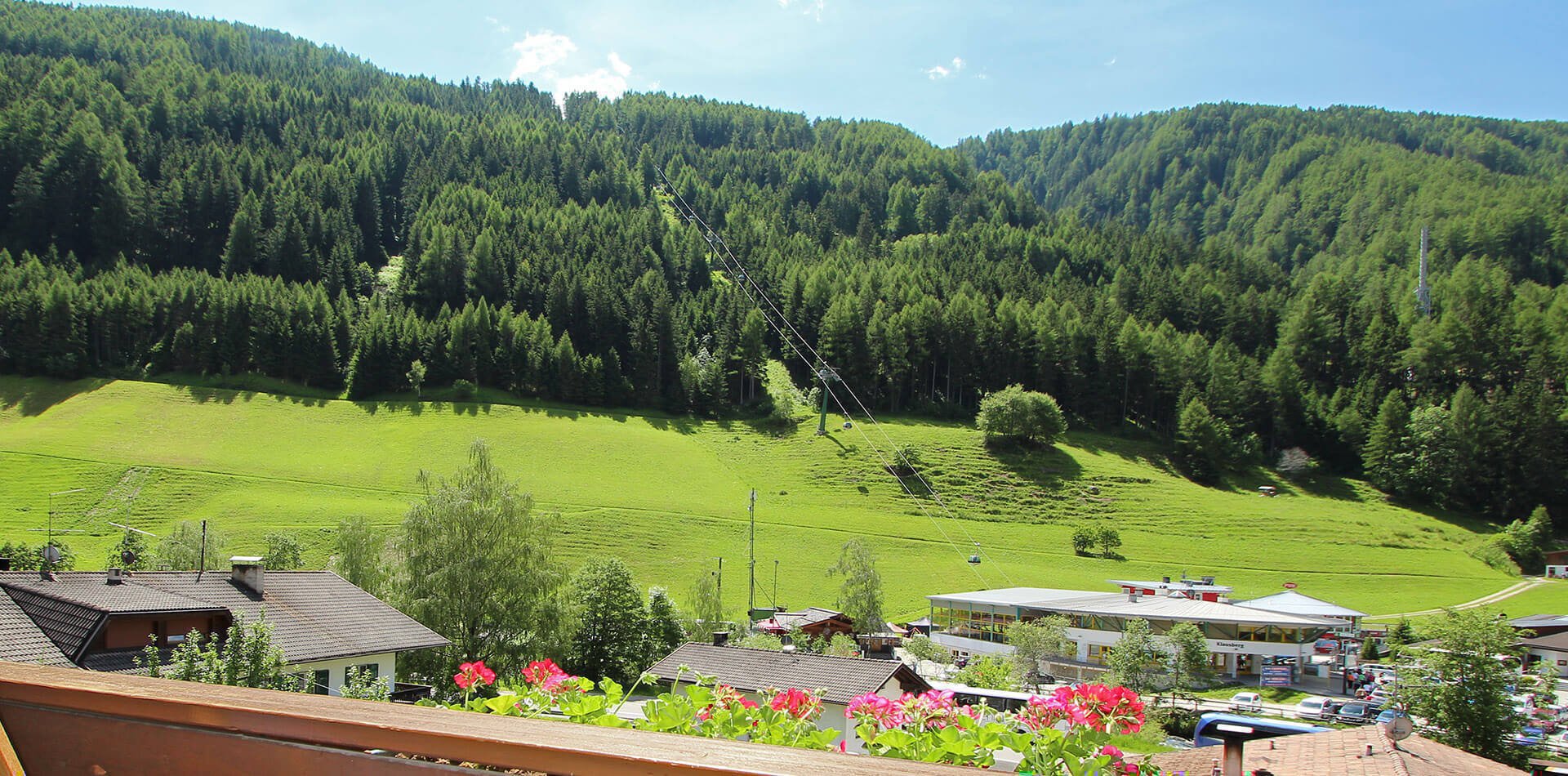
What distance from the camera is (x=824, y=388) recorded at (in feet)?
342

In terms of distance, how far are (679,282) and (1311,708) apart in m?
104

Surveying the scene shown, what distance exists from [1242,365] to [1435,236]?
241 ft

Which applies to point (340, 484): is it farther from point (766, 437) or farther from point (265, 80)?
point (265, 80)

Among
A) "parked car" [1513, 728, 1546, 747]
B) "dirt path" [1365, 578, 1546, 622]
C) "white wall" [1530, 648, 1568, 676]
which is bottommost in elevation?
"dirt path" [1365, 578, 1546, 622]

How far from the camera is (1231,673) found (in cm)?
4500

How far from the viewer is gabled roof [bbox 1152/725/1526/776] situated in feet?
25.3

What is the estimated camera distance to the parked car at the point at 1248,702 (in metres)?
34.9

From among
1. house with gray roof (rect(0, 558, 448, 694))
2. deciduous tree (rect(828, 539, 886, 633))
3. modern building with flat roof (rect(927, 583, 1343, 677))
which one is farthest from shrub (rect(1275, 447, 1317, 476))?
house with gray roof (rect(0, 558, 448, 694))

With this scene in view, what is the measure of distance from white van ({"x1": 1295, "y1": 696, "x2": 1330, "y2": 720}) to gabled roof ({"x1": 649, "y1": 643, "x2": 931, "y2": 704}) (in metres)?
16.4

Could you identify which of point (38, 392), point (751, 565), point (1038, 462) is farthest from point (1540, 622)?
point (38, 392)

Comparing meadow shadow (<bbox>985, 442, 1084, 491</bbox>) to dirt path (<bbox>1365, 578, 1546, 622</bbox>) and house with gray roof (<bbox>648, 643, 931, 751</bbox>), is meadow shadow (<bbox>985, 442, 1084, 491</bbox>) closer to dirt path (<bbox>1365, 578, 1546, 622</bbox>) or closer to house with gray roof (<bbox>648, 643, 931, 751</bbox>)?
dirt path (<bbox>1365, 578, 1546, 622</bbox>)

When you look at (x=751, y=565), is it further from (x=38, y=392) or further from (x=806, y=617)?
(x=38, y=392)

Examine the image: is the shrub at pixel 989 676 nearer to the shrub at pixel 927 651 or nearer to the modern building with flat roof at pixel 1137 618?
the shrub at pixel 927 651

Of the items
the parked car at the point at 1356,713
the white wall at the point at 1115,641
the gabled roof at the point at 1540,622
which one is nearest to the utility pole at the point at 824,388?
the white wall at the point at 1115,641
